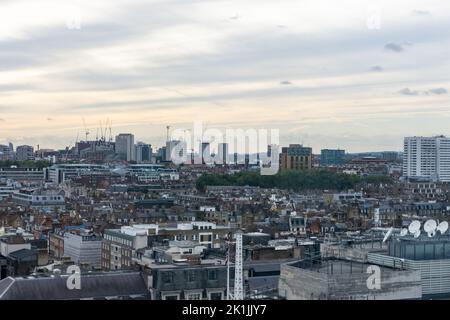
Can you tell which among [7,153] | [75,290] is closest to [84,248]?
[75,290]

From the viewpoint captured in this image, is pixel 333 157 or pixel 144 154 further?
pixel 333 157

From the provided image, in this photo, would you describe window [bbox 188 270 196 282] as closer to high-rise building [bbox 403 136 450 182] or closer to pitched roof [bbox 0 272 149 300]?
pitched roof [bbox 0 272 149 300]

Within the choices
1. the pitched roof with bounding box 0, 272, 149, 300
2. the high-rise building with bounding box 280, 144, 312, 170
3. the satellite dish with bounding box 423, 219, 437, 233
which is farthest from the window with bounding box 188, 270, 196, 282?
the high-rise building with bounding box 280, 144, 312, 170

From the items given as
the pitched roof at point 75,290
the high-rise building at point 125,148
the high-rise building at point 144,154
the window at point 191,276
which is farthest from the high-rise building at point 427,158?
the pitched roof at point 75,290

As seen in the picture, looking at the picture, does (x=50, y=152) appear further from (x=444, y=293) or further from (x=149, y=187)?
(x=444, y=293)

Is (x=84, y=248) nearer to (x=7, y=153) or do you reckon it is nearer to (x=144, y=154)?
(x=144, y=154)
